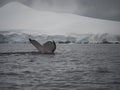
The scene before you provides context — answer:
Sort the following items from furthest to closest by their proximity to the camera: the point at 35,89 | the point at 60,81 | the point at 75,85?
1. the point at 60,81
2. the point at 75,85
3. the point at 35,89

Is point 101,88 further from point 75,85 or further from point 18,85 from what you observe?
point 18,85

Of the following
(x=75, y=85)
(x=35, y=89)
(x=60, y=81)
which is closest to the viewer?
(x=35, y=89)

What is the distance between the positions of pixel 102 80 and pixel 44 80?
219 inches

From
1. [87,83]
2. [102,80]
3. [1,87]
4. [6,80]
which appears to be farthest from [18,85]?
[102,80]

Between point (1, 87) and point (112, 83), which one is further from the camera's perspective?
point (112, 83)

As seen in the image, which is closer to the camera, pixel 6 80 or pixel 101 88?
pixel 101 88

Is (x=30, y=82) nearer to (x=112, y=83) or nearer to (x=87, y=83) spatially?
(x=87, y=83)

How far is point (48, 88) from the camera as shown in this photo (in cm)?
2489

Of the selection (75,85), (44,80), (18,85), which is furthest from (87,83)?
(18,85)

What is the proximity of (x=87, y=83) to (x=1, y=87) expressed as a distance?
300 inches

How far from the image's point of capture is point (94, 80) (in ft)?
96.2

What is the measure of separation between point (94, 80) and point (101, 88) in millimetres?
4285

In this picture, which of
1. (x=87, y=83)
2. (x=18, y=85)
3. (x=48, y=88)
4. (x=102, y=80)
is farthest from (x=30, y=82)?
(x=102, y=80)

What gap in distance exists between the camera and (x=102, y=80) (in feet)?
96.5
